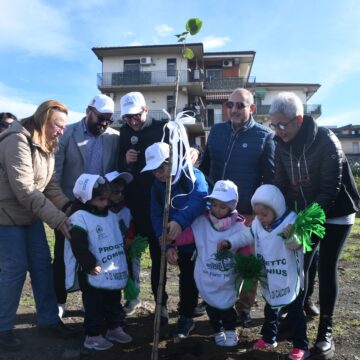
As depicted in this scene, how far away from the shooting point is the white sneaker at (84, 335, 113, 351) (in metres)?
3.49

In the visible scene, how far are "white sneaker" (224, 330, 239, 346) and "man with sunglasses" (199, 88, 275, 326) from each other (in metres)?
0.53

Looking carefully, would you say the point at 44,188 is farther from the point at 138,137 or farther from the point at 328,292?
the point at 328,292

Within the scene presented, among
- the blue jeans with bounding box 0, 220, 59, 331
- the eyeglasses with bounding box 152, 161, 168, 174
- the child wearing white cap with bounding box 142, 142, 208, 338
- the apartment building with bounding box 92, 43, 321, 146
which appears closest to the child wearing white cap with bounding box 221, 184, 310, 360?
the child wearing white cap with bounding box 142, 142, 208, 338

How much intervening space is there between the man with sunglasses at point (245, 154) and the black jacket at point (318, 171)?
21.7 inches

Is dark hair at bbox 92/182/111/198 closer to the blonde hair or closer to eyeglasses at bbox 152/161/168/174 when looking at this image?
eyeglasses at bbox 152/161/168/174

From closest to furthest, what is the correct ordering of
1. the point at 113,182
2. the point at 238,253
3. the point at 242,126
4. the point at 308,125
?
the point at 308,125, the point at 238,253, the point at 113,182, the point at 242,126

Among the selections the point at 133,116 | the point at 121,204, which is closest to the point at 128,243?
the point at 121,204

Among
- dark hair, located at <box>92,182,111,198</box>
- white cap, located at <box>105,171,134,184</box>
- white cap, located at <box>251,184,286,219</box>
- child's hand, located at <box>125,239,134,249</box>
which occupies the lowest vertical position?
child's hand, located at <box>125,239,134,249</box>

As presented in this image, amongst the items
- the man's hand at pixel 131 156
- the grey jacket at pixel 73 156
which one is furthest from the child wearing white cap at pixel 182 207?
the grey jacket at pixel 73 156

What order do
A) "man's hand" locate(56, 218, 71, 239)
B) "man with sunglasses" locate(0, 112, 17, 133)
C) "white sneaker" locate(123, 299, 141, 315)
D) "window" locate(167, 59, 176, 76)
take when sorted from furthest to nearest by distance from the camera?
"window" locate(167, 59, 176, 76)
"man with sunglasses" locate(0, 112, 17, 133)
"white sneaker" locate(123, 299, 141, 315)
"man's hand" locate(56, 218, 71, 239)

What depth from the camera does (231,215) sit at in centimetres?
361

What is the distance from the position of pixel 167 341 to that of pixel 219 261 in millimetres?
890

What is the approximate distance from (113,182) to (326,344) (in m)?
2.27

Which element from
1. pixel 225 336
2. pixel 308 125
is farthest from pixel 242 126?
pixel 225 336
